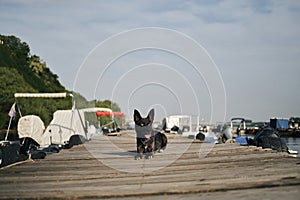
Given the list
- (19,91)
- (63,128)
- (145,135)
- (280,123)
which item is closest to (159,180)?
(145,135)

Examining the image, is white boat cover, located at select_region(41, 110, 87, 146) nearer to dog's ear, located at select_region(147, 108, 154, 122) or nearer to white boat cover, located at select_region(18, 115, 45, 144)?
white boat cover, located at select_region(18, 115, 45, 144)

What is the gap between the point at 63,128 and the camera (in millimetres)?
27578

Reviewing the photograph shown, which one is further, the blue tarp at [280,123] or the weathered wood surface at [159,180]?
the blue tarp at [280,123]

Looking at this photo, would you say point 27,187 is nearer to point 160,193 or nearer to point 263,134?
point 160,193

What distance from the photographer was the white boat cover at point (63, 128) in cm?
2697

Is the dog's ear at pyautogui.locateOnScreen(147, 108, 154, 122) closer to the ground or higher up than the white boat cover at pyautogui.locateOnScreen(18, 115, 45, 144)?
closer to the ground

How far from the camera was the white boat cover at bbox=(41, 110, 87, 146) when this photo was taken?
27.0m

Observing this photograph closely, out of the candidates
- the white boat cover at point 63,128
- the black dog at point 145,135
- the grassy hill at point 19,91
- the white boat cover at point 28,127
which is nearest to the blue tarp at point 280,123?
the grassy hill at point 19,91

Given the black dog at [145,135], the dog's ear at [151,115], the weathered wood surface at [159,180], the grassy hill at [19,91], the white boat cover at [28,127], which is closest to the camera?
the weathered wood surface at [159,180]

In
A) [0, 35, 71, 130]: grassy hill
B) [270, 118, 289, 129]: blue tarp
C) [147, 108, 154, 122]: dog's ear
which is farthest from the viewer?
[270, 118, 289, 129]: blue tarp

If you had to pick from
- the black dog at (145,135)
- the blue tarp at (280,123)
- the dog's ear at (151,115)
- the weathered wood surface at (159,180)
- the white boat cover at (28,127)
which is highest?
the blue tarp at (280,123)

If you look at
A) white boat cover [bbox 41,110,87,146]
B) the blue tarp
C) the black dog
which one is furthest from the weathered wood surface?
the blue tarp

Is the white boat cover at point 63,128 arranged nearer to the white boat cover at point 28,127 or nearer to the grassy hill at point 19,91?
the white boat cover at point 28,127

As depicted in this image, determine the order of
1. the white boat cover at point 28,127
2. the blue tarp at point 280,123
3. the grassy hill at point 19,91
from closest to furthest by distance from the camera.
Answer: the white boat cover at point 28,127, the grassy hill at point 19,91, the blue tarp at point 280,123
